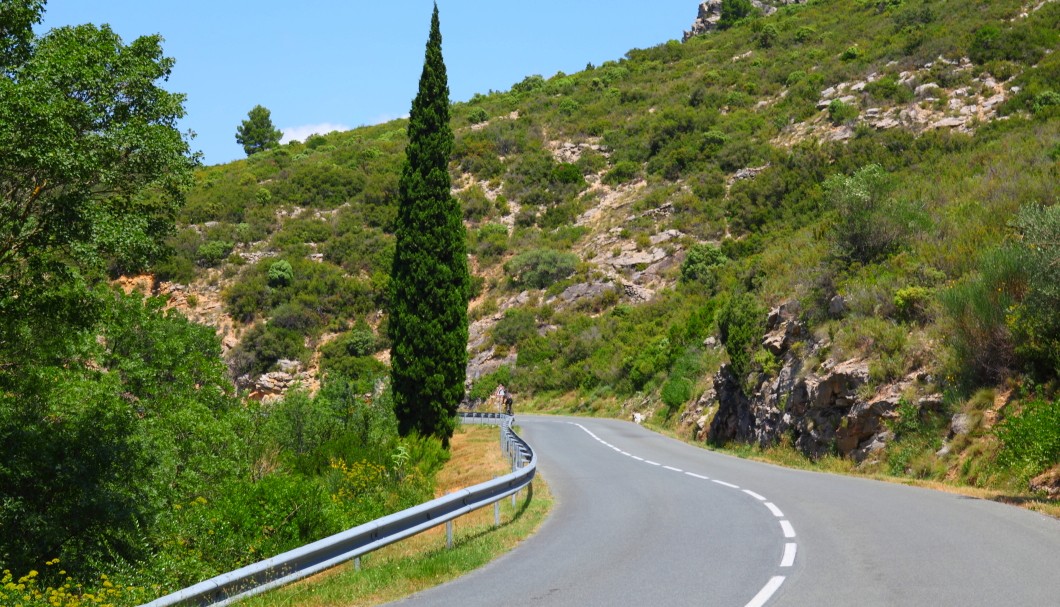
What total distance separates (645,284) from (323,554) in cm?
4987

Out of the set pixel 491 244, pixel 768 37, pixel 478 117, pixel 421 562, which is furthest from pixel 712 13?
pixel 421 562

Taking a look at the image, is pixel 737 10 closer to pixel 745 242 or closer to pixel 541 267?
pixel 541 267

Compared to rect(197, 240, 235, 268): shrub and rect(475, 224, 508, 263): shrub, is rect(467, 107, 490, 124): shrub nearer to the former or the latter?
rect(475, 224, 508, 263): shrub

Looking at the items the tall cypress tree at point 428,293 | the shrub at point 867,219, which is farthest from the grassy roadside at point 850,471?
the tall cypress tree at point 428,293

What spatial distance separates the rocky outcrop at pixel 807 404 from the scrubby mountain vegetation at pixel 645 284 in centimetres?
11

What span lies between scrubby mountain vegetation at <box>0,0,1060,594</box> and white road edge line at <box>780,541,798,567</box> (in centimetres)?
642

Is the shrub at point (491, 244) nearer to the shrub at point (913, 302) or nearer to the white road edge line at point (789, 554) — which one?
the shrub at point (913, 302)

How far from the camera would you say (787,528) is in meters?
10.4

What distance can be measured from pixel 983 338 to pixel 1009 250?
1.91m

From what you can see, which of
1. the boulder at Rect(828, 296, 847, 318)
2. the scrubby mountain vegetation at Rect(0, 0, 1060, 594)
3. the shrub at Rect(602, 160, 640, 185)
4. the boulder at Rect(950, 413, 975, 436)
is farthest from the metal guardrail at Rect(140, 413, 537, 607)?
the shrub at Rect(602, 160, 640, 185)

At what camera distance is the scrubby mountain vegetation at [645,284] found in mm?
14250

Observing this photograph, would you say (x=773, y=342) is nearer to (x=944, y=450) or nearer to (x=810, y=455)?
(x=810, y=455)

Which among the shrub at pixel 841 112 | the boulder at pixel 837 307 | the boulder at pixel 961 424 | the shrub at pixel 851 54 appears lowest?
the boulder at pixel 961 424

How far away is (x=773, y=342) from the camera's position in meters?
25.1
